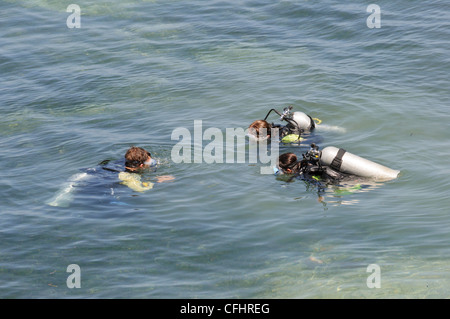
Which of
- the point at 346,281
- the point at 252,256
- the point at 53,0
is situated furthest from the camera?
the point at 53,0

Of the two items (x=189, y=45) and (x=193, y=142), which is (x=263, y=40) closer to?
(x=189, y=45)

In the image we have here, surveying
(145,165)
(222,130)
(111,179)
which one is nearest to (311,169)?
(145,165)

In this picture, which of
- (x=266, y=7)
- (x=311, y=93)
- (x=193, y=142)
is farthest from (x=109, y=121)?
(x=266, y=7)

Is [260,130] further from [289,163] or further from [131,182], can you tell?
[131,182]

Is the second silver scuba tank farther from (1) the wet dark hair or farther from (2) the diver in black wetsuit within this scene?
(1) the wet dark hair

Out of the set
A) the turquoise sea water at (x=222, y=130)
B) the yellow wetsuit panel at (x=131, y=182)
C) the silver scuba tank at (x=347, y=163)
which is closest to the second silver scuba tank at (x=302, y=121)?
the turquoise sea water at (x=222, y=130)

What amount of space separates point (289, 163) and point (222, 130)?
298 centimetres

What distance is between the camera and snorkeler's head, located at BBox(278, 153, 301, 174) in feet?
28.2

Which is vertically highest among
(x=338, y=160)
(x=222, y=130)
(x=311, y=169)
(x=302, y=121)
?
(x=302, y=121)

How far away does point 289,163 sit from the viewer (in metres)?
8.60

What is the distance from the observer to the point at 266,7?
1880 centimetres

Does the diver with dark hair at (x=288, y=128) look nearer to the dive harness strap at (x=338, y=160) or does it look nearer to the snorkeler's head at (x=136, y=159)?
the dive harness strap at (x=338, y=160)

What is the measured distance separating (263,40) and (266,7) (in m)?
3.06

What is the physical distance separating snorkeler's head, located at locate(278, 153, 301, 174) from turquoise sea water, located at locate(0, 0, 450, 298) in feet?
1.17
